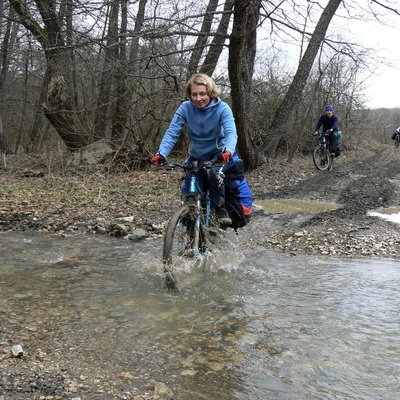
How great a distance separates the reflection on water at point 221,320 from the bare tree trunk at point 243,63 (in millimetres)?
5935

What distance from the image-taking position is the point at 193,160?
4.71 m

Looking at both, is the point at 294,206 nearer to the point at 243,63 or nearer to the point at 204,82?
the point at 243,63

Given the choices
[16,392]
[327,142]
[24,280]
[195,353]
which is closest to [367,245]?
[195,353]

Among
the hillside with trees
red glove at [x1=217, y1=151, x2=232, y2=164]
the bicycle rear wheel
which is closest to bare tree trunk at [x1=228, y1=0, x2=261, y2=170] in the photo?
the hillside with trees

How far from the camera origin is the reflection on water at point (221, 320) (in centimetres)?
265

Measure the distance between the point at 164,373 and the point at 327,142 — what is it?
13.0m

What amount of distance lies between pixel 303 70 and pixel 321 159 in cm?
310

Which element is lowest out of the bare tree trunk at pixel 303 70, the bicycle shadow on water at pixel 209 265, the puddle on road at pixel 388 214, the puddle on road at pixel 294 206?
the bicycle shadow on water at pixel 209 265

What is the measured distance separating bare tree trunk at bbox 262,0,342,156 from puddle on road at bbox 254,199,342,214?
475 cm

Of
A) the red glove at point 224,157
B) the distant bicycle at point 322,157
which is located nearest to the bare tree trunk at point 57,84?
the distant bicycle at point 322,157

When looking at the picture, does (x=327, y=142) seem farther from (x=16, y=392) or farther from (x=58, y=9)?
(x=16, y=392)

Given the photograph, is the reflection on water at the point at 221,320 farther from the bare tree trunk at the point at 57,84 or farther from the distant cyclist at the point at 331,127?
the distant cyclist at the point at 331,127

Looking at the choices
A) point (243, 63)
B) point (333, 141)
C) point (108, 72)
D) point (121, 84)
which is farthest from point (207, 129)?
point (333, 141)

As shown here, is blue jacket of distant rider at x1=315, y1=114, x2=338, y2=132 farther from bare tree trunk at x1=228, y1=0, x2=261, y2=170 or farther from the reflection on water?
the reflection on water
